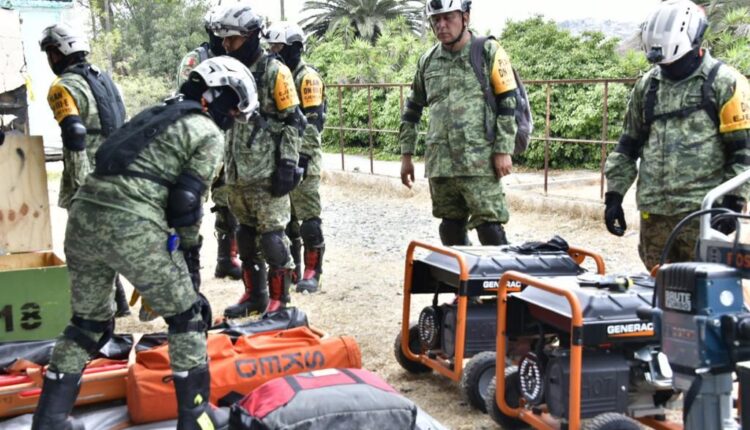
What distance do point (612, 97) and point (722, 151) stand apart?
9.29m

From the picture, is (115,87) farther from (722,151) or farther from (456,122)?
(722,151)

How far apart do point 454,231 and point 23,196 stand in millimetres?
2625

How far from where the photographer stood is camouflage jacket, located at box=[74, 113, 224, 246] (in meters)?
3.12

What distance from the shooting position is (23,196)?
4.94 m

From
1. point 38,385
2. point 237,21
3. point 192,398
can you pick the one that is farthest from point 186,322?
point 237,21

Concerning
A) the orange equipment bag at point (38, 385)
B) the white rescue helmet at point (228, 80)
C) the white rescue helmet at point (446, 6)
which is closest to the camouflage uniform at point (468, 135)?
the white rescue helmet at point (446, 6)

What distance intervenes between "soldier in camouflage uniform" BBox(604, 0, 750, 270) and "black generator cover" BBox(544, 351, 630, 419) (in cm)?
94

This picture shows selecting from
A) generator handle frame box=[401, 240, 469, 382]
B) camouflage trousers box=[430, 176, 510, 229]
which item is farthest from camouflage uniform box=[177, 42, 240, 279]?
generator handle frame box=[401, 240, 469, 382]

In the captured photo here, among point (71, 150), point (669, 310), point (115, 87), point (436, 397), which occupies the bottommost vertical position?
point (436, 397)

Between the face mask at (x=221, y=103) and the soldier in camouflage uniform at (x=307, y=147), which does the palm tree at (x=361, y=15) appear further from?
the face mask at (x=221, y=103)

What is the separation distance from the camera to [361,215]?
Result: 1026 cm

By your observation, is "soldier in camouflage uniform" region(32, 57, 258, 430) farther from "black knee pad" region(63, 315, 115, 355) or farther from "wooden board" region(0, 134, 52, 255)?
"wooden board" region(0, 134, 52, 255)

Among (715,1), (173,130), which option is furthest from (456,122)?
(715,1)

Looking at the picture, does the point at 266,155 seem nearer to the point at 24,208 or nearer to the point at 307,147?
the point at 307,147
